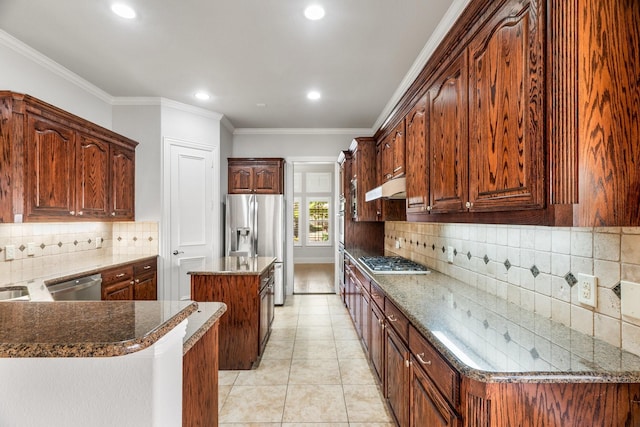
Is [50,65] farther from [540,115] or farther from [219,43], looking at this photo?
[540,115]

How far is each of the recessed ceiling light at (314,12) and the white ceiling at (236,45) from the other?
44mm

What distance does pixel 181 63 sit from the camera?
3.08m

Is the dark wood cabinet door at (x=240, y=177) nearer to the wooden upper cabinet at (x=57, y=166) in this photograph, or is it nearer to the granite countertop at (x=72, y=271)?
the wooden upper cabinet at (x=57, y=166)

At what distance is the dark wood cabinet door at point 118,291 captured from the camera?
300 centimetres

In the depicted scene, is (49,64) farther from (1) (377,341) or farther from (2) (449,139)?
(1) (377,341)

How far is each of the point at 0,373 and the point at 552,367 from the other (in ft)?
5.12

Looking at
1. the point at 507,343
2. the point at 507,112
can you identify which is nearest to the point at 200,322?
the point at 507,343

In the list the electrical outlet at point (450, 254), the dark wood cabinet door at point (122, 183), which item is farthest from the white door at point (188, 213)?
the electrical outlet at point (450, 254)

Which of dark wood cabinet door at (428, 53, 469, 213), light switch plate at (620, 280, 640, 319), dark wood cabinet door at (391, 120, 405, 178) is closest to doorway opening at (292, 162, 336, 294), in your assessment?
dark wood cabinet door at (391, 120, 405, 178)

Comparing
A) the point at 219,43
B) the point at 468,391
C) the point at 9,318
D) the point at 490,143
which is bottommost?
the point at 468,391

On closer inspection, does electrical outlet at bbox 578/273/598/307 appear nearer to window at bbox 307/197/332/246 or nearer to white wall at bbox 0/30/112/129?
white wall at bbox 0/30/112/129

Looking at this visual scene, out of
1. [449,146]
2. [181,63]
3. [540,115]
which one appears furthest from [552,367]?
[181,63]

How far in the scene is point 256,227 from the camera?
4.82 meters

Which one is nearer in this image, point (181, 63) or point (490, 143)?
point (490, 143)
